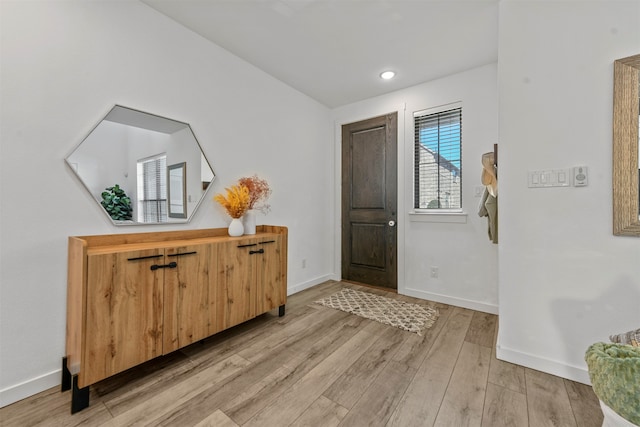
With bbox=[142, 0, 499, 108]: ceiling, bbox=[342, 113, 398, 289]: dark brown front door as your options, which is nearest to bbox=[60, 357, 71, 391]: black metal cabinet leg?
bbox=[142, 0, 499, 108]: ceiling

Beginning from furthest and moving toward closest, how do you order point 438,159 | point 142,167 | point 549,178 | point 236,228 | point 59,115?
point 438,159, point 236,228, point 142,167, point 549,178, point 59,115

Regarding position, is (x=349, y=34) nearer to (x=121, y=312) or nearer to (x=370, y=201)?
(x=370, y=201)

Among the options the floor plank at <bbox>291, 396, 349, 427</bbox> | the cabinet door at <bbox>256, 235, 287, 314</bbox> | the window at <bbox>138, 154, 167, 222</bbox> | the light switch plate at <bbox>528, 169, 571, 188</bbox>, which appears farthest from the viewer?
the cabinet door at <bbox>256, 235, 287, 314</bbox>

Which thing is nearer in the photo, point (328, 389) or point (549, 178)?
point (328, 389)

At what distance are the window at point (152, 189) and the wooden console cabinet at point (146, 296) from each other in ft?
0.48

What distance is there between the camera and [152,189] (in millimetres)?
1993

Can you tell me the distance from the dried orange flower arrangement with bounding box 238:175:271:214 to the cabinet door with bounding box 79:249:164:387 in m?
1.03

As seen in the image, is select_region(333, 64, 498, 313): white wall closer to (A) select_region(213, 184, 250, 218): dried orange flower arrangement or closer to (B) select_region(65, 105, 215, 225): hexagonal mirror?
(A) select_region(213, 184, 250, 218): dried orange flower arrangement

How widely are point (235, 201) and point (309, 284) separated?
165 cm

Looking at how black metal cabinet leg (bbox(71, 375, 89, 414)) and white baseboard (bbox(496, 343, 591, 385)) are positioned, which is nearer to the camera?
black metal cabinet leg (bbox(71, 375, 89, 414))

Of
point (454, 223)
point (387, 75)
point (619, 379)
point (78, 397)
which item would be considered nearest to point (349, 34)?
point (387, 75)

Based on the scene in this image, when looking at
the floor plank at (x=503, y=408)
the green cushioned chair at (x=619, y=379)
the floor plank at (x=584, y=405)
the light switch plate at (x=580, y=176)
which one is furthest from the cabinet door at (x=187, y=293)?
the light switch plate at (x=580, y=176)

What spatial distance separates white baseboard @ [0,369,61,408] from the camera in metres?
1.40

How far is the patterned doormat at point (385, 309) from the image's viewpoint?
7.88 ft
